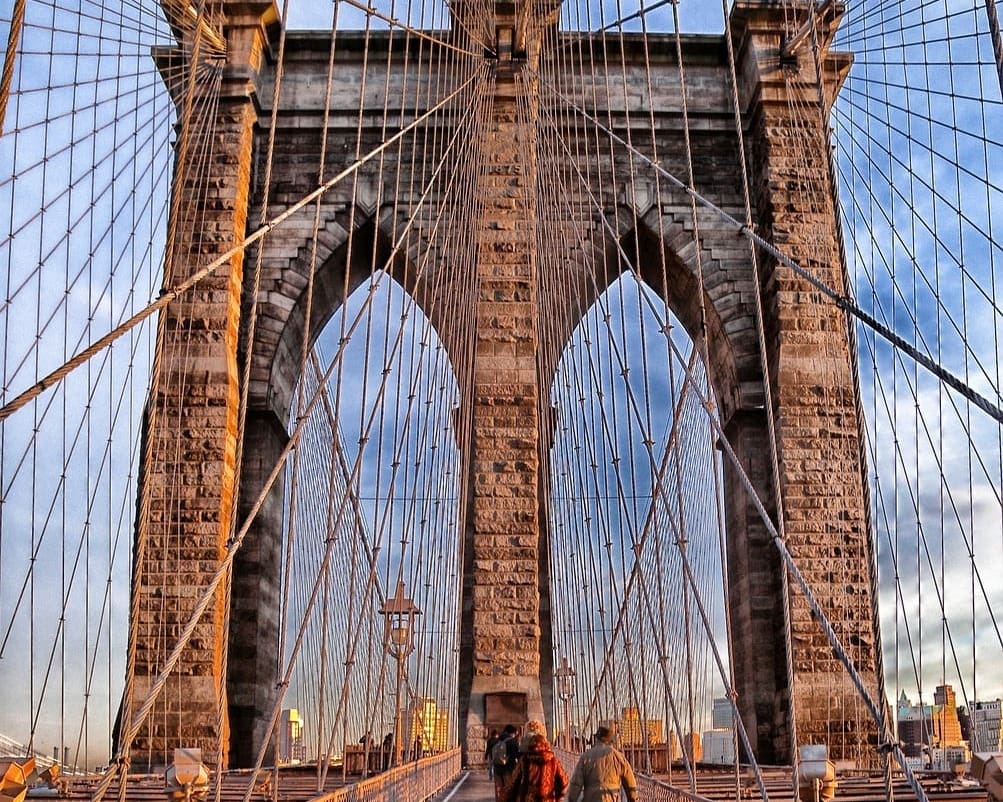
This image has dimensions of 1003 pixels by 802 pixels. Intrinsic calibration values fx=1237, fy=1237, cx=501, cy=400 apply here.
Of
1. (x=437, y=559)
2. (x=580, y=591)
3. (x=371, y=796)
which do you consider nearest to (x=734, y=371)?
(x=580, y=591)

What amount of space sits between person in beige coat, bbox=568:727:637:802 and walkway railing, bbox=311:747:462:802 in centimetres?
119

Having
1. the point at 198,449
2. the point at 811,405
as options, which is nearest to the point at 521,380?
the point at 811,405

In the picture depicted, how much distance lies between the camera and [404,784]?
28.1 ft

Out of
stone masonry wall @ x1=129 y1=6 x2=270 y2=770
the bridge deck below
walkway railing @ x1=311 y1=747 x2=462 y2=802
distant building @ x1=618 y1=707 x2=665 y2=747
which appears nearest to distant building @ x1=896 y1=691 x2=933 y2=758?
the bridge deck below

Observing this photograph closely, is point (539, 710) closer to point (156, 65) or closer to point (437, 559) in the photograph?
point (437, 559)

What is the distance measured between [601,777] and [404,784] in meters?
3.18

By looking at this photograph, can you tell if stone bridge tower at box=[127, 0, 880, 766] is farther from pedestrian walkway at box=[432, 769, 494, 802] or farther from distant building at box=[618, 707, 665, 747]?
distant building at box=[618, 707, 665, 747]

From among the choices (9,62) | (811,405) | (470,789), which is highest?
(811,405)

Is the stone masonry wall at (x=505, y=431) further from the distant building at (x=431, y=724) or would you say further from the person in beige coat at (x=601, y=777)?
the person in beige coat at (x=601, y=777)

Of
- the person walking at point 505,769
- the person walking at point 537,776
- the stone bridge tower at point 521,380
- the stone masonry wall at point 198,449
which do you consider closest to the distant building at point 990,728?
the stone bridge tower at point 521,380

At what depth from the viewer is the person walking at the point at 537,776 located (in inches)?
244

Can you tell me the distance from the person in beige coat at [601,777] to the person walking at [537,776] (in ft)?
1.32

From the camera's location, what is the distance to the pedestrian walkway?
11102mm

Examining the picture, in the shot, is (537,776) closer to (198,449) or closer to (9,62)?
(9,62)
